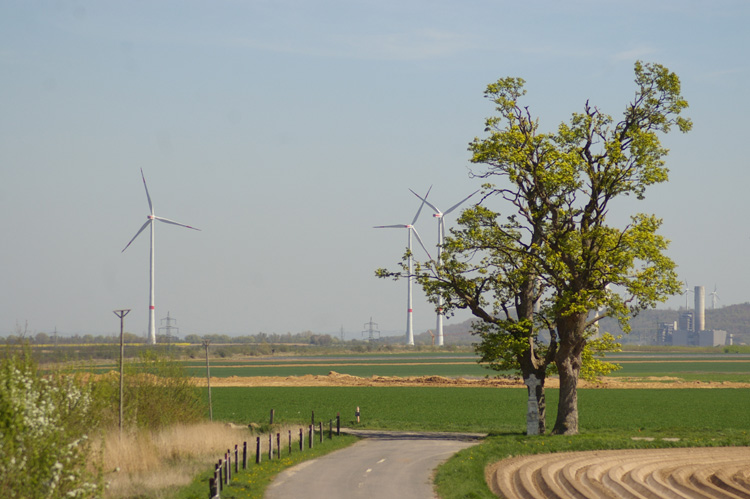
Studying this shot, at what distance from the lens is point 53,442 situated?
17984 mm

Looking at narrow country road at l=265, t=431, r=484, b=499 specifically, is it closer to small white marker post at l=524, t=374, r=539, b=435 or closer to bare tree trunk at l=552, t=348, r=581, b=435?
small white marker post at l=524, t=374, r=539, b=435

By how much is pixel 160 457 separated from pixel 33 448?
1599 cm

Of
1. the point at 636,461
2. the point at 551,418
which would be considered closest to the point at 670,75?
the point at 636,461

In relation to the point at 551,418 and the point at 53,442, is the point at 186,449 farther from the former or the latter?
the point at 551,418

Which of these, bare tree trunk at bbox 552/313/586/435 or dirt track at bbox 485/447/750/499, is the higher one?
bare tree trunk at bbox 552/313/586/435

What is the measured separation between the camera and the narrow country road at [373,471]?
88.9 ft

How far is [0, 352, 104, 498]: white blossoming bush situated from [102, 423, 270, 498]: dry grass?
11.9ft

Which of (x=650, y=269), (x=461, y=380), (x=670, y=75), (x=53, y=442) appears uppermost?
(x=670, y=75)

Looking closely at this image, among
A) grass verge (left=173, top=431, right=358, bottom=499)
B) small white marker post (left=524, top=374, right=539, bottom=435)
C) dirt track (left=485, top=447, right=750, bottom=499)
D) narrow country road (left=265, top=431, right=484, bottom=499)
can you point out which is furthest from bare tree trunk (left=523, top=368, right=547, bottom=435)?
grass verge (left=173, top=431, right=358, bottom=499)

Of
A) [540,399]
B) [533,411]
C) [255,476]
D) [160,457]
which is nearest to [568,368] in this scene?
[540,399]

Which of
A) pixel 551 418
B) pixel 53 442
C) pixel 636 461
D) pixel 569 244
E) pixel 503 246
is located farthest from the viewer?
pixel 551 418

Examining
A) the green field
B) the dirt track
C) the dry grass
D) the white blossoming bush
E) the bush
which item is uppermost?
the white blossoming bush

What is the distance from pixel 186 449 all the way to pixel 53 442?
18.0 m

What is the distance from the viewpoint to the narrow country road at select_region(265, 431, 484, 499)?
88.9 feet
